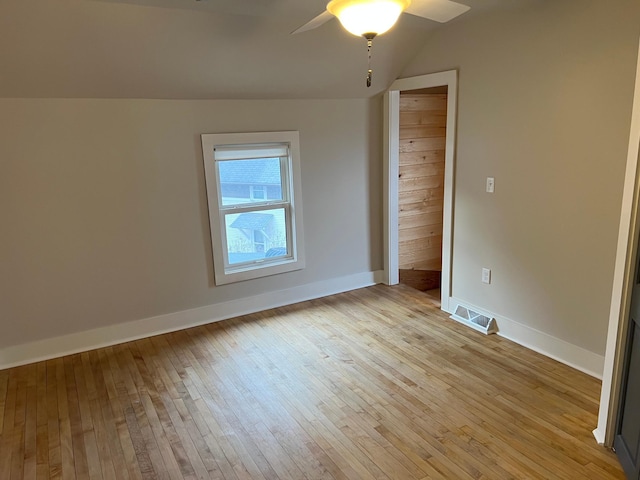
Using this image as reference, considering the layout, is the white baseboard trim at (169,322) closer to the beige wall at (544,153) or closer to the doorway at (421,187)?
the doorway at (421,187)

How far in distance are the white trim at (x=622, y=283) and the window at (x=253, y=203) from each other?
260 centimetres

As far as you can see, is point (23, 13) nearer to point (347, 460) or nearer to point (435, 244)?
point (347, 460)

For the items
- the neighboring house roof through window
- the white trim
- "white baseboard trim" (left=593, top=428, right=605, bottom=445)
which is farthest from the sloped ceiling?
"white baseboard trim" (left=593, top=428, right=605, bottom=445)

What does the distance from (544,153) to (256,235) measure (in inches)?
95.2

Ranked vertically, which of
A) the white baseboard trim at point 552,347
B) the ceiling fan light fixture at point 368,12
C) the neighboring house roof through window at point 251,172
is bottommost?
the white baseboard trim at point 552,347

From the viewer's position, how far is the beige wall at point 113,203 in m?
3.10


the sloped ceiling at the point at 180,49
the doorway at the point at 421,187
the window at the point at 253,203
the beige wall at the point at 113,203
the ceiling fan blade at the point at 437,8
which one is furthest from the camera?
the doorway at the point at 421,187

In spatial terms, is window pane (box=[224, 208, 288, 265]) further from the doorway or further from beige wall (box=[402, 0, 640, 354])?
beige wall (box=[402, 0, 640, 354])

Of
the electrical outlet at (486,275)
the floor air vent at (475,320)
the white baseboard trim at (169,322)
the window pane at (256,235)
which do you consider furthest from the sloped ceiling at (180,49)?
the floor air vent at (475,320)

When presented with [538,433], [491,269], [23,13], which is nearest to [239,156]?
[23,13]

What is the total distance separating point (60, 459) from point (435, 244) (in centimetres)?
408

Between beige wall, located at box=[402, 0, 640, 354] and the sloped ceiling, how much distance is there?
0.34 metres

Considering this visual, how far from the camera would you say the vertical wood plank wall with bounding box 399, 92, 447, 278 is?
468cm

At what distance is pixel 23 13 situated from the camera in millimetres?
2422
